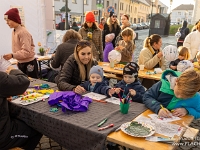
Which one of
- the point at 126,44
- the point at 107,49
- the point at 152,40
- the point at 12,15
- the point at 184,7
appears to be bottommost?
the point at 107,49

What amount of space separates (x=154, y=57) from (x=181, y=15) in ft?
282

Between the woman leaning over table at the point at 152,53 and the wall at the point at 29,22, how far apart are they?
3.75m

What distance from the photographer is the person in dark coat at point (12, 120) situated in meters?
1.72

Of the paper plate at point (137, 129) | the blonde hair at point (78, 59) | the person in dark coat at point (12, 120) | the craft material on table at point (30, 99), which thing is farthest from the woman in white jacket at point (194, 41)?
the person in dark coat at point (12, 120)

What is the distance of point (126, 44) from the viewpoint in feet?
14.2

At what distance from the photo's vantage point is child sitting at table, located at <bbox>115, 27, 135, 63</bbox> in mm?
4227

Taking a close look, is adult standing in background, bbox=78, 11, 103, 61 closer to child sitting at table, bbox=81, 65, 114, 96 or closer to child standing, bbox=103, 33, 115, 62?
child standing, bbox=103, 33, 115, 62

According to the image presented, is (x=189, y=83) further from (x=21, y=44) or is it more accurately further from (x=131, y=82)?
(x=21, y=44)

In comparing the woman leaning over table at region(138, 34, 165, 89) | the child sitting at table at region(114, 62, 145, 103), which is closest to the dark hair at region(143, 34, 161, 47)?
the woman leaning over table at region(138, 34, 165, 89)

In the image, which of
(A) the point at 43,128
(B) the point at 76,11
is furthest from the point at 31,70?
(B) the point at 76,11

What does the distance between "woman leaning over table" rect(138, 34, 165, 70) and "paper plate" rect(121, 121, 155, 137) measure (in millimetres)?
2315

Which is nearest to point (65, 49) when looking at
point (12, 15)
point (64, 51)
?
point (64, 51)

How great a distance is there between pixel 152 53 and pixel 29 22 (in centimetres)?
Result: 400

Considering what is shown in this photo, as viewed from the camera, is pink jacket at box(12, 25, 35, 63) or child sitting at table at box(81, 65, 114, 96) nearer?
child sitting at table at box(81, 65, 114, 96)
